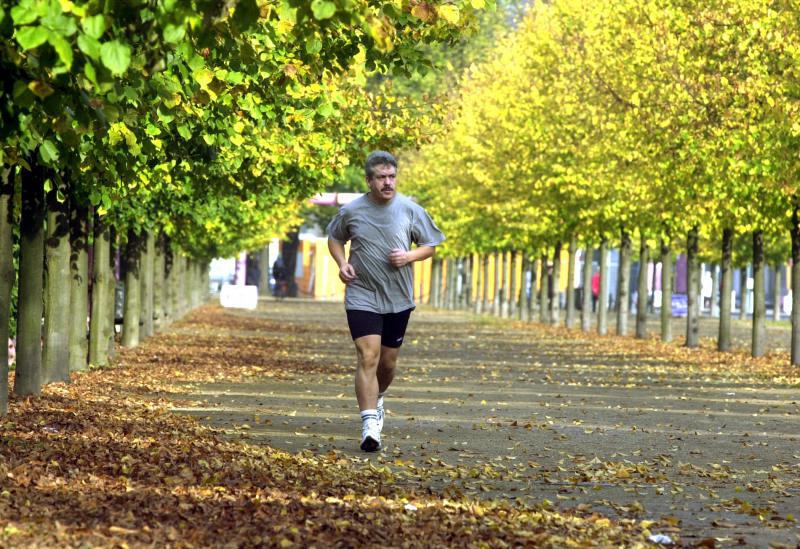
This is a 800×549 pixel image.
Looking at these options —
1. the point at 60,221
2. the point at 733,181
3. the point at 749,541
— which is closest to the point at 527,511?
the point at 749,541

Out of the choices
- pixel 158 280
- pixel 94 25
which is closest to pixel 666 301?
pixel 158 280

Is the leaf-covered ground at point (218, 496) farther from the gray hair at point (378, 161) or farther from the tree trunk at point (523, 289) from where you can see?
the tree trunk at point (523, 289)

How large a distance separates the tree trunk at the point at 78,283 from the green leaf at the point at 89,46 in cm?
1294

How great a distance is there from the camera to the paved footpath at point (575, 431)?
32.7ft

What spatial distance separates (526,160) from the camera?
4172cm

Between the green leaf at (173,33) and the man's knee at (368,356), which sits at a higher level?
the green leaf at (173,33)

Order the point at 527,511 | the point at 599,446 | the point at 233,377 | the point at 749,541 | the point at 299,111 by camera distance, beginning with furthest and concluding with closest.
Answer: the point at 233,377 → the point at 299,111 → the point at 599,446 → the point at 527,511 → the point at 749,541

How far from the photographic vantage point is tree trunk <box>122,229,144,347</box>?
28375mm

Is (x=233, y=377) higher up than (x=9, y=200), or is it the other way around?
(x=9, y=200)

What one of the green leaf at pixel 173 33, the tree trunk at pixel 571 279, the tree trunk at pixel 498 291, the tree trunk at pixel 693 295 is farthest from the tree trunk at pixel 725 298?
the tree trunk at pixel 498 291

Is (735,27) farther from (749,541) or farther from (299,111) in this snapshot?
(749,541)

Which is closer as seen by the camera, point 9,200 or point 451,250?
point 9,200

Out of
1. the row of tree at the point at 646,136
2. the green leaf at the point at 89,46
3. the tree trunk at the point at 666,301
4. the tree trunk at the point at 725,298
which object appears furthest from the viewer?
the tree trunk at the point at 666,301

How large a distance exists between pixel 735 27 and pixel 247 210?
35.5 feet
